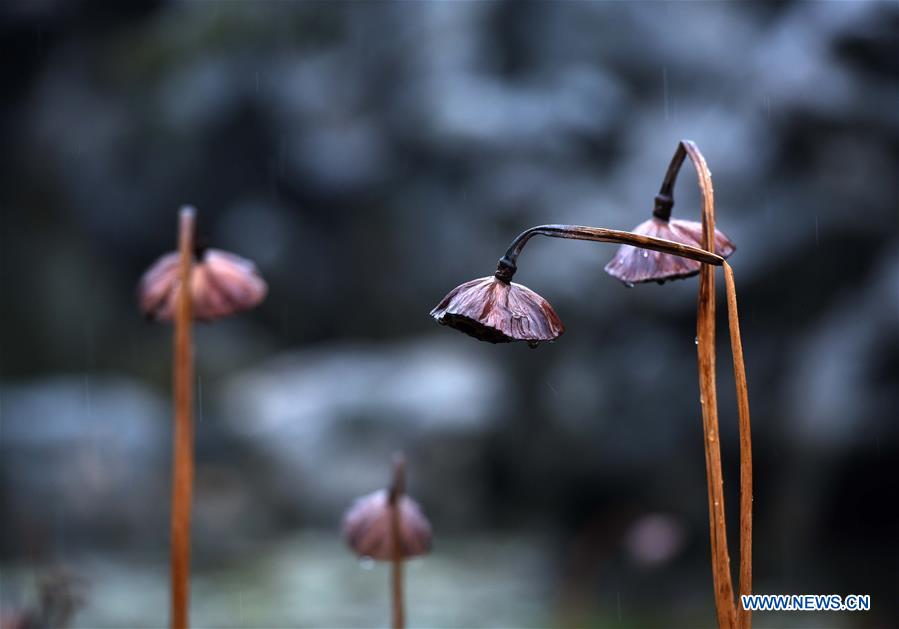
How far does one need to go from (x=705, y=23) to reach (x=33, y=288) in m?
5.42

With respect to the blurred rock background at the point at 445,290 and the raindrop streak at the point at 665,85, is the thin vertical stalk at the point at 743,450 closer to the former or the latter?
the blurred rock background at the point at 445,290

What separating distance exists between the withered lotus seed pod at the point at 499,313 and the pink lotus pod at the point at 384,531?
0.47 meters

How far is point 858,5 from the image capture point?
10.6 feet

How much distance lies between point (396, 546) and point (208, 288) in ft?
1.20

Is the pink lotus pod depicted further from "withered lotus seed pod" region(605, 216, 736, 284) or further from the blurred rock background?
the blurred rock background

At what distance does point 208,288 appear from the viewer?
1.02 metres

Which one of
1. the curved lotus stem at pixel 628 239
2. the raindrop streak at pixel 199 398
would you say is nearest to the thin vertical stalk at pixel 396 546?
the curved lotus stem at pixel 628 239

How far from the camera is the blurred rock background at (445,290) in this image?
3.38m

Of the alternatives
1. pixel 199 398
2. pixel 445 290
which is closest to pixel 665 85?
pixel 445 290

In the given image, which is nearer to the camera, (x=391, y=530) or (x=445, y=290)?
(x=391, y=530)

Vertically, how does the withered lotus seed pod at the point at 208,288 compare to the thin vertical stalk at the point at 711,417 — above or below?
above

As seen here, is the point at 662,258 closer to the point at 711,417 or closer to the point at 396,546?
the point at 711,417

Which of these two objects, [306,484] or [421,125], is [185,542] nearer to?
[306,484]

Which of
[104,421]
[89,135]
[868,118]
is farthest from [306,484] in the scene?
[89,135]
